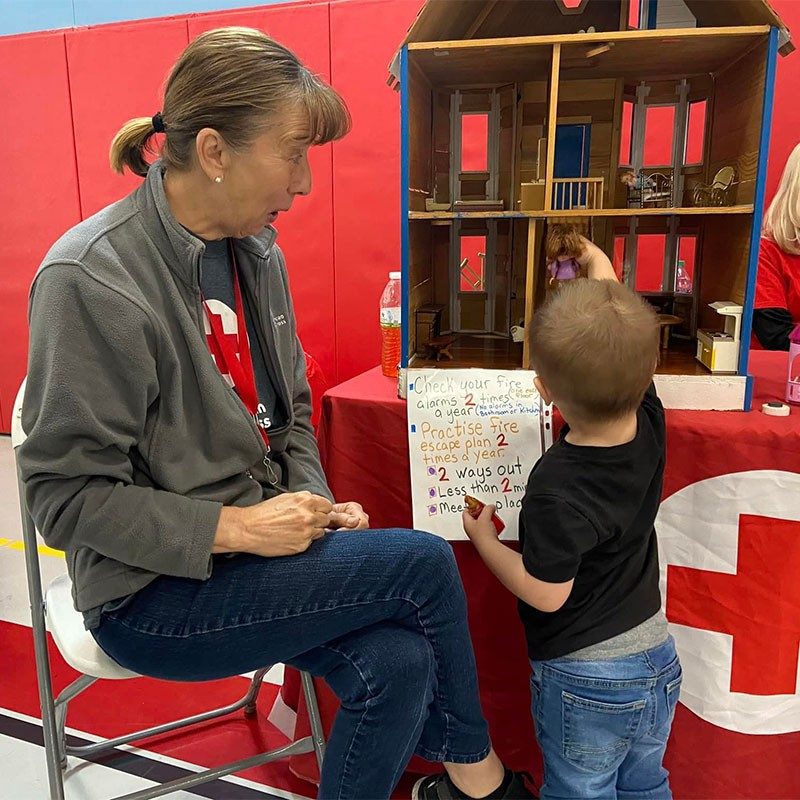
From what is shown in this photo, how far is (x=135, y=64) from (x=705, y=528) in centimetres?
270

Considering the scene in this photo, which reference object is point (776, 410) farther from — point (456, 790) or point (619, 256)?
point (456, 790)

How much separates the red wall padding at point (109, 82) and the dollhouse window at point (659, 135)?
1978 mm

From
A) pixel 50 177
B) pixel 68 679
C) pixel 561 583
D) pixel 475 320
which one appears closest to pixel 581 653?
pixel 561 583

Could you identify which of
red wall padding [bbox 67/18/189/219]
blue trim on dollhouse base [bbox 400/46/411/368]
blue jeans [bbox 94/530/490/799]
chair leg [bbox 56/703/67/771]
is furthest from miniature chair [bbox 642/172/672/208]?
red wall padding [bbox 67/18/189/219]

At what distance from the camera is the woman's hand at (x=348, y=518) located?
3.69ft

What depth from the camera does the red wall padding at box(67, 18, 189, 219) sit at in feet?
9.06

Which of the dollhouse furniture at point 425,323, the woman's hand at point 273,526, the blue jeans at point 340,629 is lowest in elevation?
the blue jeans at point 340,629

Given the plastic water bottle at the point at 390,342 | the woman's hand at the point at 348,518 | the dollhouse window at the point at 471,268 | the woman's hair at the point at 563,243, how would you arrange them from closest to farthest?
the woman's hand at the point at 348,518, the woman's hair at the point at 563,243, the plastic water bottle at the point at 390,342, the dollhouse window at the point at 471,268

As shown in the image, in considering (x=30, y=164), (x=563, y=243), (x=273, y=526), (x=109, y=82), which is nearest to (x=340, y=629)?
(x=273, y=526)

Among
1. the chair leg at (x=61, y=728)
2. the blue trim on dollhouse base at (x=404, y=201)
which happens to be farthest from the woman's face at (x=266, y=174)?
the chair leg at (x=61, y=728)

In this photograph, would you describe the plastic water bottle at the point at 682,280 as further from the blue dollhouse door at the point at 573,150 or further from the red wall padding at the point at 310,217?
the red wall padding at the point at 310,217

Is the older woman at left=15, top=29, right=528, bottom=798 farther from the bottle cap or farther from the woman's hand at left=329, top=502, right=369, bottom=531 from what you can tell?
the bottle cap

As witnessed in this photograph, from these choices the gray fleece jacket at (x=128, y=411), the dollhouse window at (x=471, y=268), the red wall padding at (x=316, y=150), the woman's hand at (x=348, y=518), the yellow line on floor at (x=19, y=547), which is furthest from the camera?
the red wall padding at (x=316, y=150)

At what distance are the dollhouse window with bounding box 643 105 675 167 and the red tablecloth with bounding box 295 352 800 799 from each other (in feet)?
1.62
